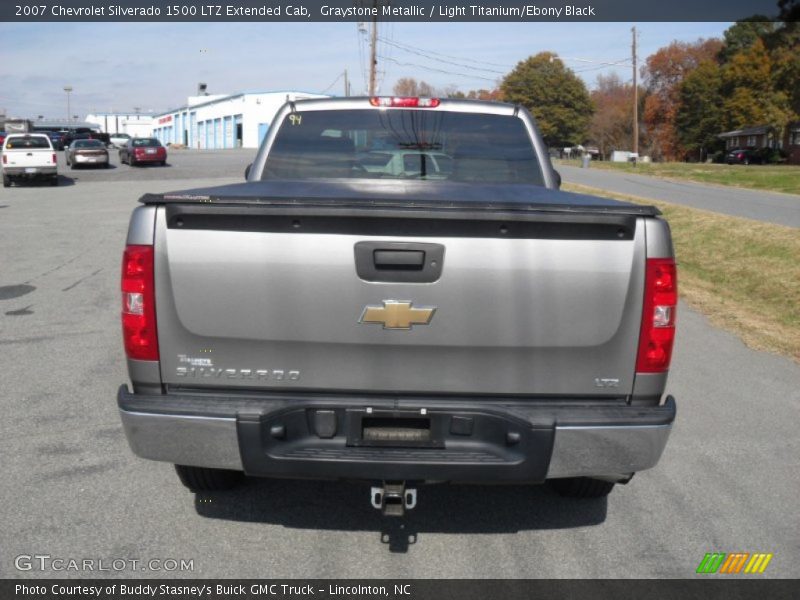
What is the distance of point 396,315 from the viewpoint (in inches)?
121

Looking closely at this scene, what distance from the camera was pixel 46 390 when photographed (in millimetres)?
5996

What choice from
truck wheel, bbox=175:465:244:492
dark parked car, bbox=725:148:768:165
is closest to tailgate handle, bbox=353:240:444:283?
truck wheel, bbox=175:465:244:492

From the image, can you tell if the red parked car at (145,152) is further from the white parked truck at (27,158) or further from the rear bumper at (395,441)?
the rear bumper at (395,441)

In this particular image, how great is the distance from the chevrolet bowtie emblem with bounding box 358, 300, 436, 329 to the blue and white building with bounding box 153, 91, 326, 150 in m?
72.6

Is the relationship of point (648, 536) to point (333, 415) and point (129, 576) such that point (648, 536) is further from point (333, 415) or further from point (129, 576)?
point (129, 576)

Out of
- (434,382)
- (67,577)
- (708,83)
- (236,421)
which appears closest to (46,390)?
(67,577)

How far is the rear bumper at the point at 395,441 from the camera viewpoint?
3102 mm

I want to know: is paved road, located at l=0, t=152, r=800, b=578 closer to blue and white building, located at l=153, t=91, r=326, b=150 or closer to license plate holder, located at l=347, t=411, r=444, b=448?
license plate holder, located at l=347, t=411, r=444, b=448

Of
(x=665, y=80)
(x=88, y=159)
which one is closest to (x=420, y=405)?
(x=88, y=159)

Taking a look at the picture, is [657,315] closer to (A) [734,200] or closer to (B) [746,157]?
(A) [734,200]

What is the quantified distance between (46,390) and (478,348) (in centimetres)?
418

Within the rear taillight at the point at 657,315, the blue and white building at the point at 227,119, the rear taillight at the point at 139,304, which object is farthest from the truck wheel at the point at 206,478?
the blue and white building at the point at 227,119

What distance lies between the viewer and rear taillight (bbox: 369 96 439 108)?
17.0ft

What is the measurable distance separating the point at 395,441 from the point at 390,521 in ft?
3.16
